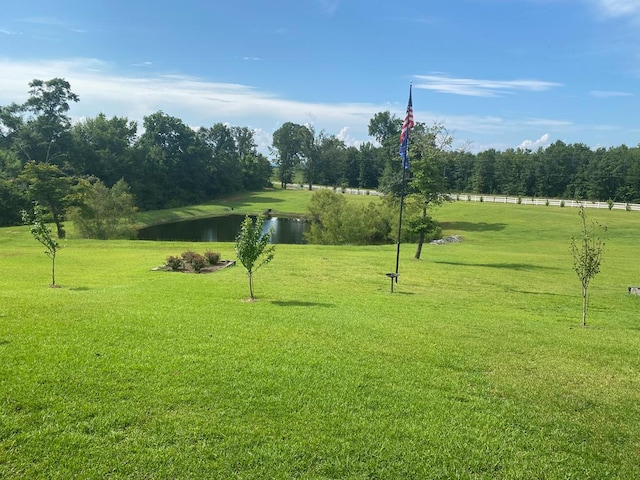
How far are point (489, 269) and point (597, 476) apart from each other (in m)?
19.5

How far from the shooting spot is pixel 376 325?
11117 mm

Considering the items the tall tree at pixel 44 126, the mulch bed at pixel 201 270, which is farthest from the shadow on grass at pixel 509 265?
the tall tree at pixel 44 126

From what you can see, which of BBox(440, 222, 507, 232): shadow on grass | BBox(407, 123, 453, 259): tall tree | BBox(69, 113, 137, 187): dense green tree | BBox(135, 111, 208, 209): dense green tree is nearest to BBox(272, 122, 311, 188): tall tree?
BBox(135, 111, 208, 209): dense green tree

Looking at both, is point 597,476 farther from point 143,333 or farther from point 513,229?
point 513,229

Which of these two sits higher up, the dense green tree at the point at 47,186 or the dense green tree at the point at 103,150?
the dense green tree at the point at 103,150

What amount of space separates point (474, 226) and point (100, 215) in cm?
3978

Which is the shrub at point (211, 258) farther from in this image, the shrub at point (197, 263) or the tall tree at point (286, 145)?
the tall tree at point (286, 145)

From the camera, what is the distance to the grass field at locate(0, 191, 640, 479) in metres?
5.18

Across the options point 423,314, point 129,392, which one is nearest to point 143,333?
point 129,392

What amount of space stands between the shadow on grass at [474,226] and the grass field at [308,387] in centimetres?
3177

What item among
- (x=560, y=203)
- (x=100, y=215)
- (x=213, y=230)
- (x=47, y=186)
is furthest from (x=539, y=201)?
(x=47, y=186)

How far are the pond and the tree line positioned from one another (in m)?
8.14

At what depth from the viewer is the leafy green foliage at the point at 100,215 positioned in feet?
143

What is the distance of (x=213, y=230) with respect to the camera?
6244 centimetres
